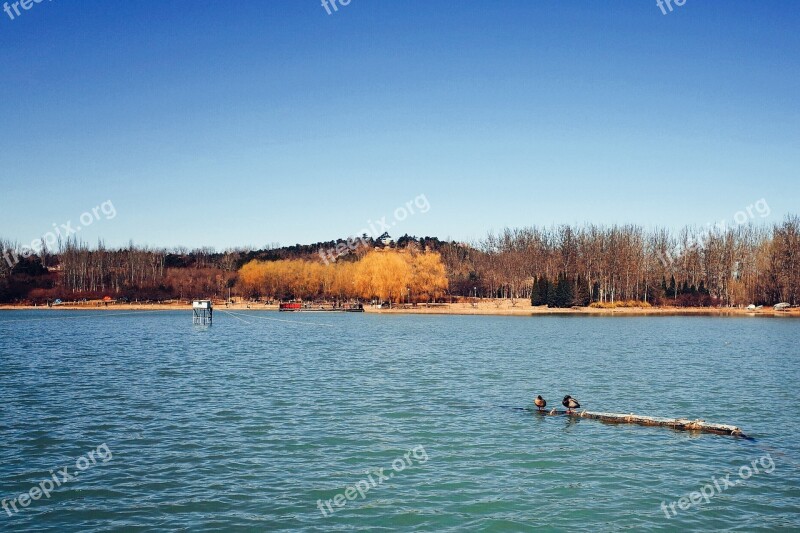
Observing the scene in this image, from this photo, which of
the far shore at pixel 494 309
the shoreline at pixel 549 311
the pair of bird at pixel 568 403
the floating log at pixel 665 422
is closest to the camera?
the floating log at pixel 665 422

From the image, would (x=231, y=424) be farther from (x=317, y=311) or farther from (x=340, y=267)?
(x=340, y=267)

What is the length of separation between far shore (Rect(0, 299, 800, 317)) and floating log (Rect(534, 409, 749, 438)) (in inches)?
3219

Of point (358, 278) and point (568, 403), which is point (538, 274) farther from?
point (568, 403)

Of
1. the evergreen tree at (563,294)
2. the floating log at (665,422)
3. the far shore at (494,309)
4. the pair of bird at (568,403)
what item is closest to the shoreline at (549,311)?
the far shore at (494,309)

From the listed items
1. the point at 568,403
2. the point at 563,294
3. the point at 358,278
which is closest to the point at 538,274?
the point at 563,294

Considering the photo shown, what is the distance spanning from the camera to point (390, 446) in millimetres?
→ 18156

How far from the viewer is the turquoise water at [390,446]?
1321cm

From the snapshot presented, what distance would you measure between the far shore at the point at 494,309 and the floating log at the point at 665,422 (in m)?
81.8

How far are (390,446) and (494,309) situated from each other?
9038 cm

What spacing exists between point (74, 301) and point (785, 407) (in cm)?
13475

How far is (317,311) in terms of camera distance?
117 meters

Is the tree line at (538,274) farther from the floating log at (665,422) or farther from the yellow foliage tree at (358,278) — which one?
the floating log at (665,422)

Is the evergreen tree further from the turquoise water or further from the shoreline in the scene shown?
the turquoise water

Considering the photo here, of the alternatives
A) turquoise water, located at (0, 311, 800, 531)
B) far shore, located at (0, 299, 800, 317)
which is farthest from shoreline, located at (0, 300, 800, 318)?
turquoise water, located at (0, 311, 800, 531)
